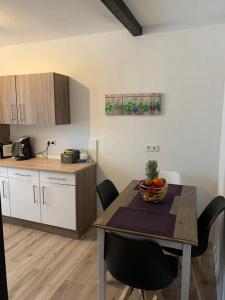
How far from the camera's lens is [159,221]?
5.36 ft

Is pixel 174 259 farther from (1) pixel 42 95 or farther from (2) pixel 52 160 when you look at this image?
→ (1) pixel 42 95

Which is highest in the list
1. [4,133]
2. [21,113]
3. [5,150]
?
[21,113]

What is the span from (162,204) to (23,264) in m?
1.58

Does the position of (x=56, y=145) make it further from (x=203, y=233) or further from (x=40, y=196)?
(x=203, y=233)

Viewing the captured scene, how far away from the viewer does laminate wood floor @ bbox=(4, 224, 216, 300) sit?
1979 millimetres

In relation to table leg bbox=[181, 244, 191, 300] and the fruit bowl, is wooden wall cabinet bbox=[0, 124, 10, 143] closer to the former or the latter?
the fruit bowl

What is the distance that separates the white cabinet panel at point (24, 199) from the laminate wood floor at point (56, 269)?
223 millimetres

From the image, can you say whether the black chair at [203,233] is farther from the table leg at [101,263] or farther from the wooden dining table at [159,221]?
the table leg at [101,263]

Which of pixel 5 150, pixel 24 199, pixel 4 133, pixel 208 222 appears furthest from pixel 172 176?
pixel 4 133

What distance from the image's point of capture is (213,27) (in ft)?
8.18

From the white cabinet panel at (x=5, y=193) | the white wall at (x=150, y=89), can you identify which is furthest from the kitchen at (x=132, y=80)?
the white cabinet panel at (x=5, y=193)

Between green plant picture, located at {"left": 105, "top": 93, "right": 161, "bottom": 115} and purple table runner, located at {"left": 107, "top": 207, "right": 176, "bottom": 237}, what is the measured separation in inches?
56.2

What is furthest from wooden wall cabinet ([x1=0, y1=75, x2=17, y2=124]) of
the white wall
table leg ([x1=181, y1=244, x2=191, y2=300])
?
table leg ([x1=181, y1=244, x2=191, y2=300])

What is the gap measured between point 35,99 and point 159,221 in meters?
2.25
